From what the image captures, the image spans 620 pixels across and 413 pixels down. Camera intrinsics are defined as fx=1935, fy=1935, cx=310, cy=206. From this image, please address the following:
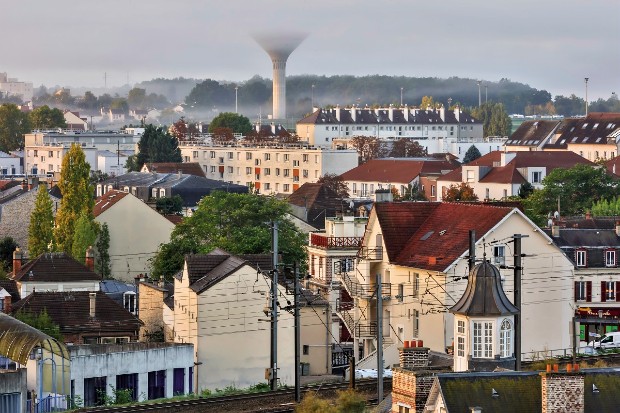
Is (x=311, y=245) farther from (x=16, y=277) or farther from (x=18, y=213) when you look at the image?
(x=18, y=213)

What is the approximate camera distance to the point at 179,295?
58406mm

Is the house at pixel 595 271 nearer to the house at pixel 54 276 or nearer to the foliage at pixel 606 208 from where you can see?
the house at pixel 54 276

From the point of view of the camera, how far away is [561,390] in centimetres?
3108

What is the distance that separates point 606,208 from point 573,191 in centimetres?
899

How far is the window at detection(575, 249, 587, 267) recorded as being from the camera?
65.9 metres

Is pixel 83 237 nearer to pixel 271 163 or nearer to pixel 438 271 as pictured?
pixel 438 271

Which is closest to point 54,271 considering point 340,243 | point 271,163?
point 340,243

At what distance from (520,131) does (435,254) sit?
135722 mm

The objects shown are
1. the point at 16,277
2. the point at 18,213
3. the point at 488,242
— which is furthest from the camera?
the point at 18,213

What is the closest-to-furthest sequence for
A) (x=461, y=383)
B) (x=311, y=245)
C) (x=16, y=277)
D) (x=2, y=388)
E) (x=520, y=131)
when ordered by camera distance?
1. (x=461, y=383)
2. (x=2, y=388)
3. (x=16, y=277)
4. (x=311, y=245)
5. (x=520, y=131)

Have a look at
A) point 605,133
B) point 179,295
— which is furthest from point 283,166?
point 179,295

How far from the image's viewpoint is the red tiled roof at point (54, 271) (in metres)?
66.1

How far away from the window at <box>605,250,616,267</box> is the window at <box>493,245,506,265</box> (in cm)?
1008

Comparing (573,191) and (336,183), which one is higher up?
(336,183)
